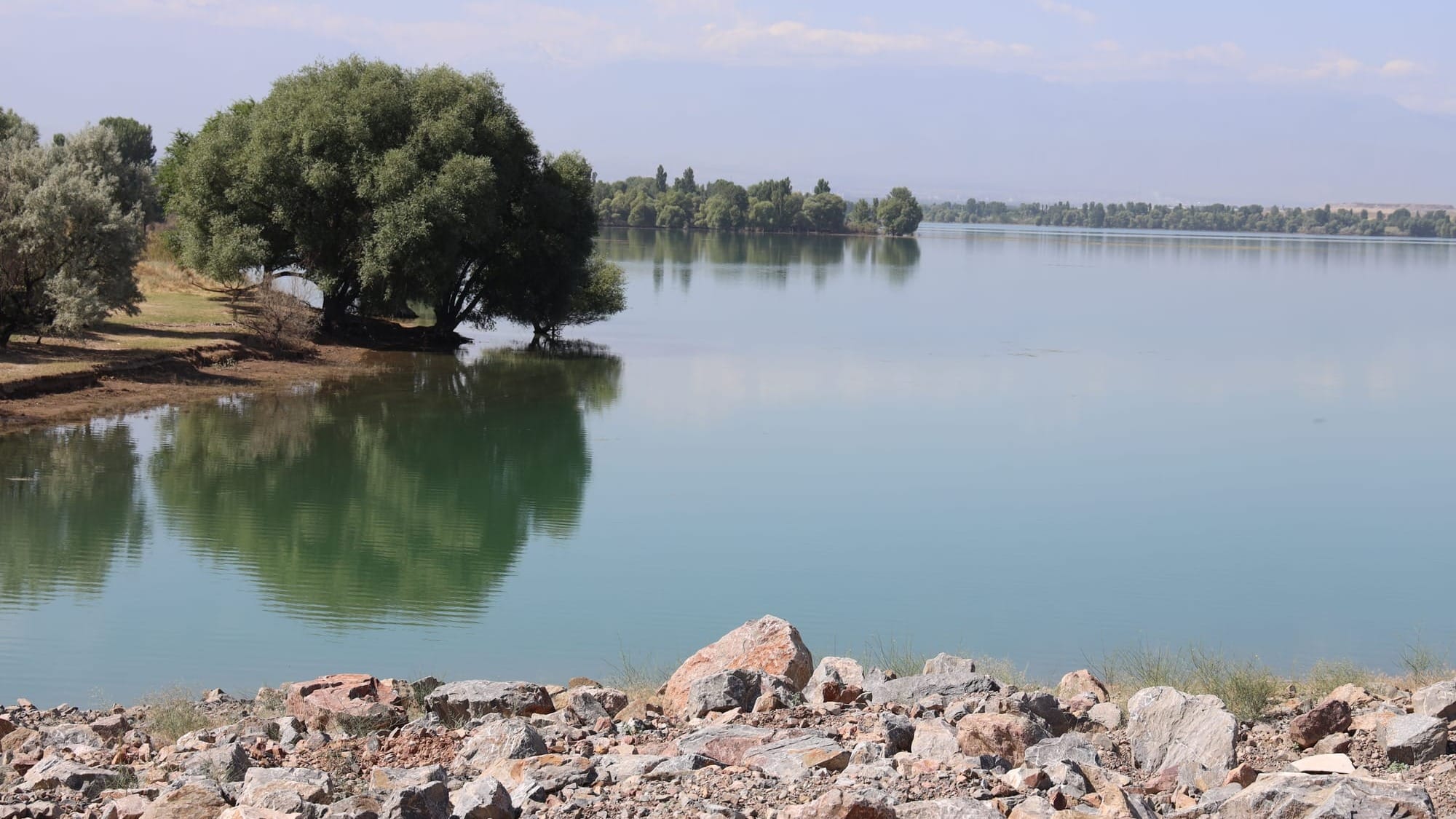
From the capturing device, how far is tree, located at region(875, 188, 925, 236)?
620 feet

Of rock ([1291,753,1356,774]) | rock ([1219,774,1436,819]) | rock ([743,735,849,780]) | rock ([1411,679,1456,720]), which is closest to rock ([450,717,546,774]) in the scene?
rock ([743,735,849,780])

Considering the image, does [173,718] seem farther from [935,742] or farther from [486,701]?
[935,742]

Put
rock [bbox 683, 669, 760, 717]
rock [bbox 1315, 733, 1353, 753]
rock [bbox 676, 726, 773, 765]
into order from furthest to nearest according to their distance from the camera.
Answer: rock [bbox 683, 669, 760, 717] → rock [bbox 1315, 733, 1353, 753] → rock [bbox 676, 726, 773, 765]

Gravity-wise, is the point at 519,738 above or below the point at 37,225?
below

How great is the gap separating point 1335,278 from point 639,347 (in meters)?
73.1

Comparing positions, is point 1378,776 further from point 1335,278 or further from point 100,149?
point 1335,278

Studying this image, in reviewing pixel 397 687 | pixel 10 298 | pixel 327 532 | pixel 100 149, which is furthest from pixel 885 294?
pixel 397 687

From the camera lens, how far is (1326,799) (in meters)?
7.18

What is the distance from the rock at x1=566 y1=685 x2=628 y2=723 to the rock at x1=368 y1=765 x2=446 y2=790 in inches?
59.8

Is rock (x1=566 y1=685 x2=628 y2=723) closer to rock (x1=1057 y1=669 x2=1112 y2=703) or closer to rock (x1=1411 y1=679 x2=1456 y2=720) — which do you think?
rock (x1=1057 y1=669 x2=1112 y2=703)

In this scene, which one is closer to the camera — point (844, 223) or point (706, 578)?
point (706, 578)

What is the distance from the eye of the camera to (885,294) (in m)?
74.1

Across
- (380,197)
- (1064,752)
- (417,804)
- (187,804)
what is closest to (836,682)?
(1064,752)

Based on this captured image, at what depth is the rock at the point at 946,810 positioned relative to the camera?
23.8ft
